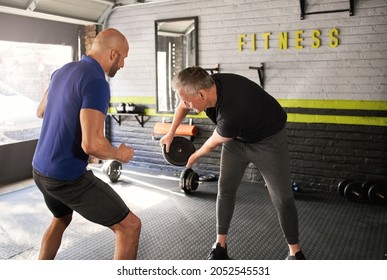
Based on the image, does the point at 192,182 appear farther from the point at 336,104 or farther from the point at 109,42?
the point at 109,42

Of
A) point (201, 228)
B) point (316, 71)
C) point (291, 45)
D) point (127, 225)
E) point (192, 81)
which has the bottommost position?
point (201, 228)

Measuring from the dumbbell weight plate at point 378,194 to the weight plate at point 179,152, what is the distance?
1675 mm

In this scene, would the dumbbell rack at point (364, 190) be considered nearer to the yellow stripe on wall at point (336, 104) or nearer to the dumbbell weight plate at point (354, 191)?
the dumbbell weight plate at point (354, 191)

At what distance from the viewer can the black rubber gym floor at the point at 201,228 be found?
8.22 feet

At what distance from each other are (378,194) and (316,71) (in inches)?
51.6

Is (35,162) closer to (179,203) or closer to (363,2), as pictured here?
(179,203)

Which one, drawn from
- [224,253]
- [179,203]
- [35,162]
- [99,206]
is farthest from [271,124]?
[179,203]

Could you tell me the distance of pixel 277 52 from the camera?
4062 mm

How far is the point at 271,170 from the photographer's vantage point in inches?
80.7

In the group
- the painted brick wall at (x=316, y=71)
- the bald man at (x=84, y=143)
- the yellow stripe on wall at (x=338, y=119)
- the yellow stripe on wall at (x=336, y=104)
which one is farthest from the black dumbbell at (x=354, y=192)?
the bald man at (x=84, y=143)

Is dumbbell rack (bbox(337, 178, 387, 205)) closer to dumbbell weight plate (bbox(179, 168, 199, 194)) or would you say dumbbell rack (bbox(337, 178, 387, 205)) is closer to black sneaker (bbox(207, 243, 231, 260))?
dumbbell weight plate (bbox(179, 168, 199, 194))

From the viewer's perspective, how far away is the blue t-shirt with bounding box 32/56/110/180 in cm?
156

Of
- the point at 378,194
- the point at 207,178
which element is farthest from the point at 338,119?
the point at 207,178

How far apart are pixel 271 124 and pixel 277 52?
87.5 inches
